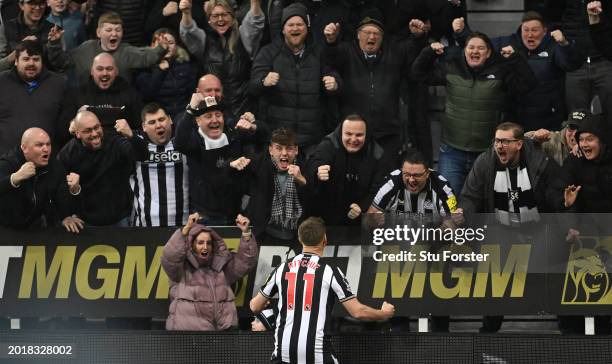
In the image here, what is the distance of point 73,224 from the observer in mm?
14617

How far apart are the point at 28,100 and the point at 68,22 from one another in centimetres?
164

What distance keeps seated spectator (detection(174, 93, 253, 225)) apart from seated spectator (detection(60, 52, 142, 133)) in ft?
4.17

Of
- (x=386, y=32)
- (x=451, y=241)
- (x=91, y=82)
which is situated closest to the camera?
(x=451, y=241)

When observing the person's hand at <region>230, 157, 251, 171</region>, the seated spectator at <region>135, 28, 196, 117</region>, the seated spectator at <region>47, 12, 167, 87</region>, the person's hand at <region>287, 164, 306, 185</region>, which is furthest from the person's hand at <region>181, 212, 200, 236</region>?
the seated spectator at <region>47, 12, 167, 87</region>

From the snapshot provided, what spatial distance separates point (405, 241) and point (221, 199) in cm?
190

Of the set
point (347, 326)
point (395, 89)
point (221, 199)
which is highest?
point (395, 89)

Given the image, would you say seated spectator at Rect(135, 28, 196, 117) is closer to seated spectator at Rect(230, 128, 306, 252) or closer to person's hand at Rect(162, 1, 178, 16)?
person's hand at Rect(162, 1, 178, 16)

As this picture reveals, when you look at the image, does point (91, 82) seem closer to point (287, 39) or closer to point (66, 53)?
point (66, 53)

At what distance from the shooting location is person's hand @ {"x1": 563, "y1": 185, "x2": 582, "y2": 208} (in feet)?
47.5

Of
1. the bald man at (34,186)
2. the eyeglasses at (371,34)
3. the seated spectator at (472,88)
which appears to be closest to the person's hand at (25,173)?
the bald man at (34,186)

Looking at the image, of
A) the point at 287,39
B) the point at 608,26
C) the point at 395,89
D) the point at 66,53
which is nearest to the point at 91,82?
the point at 66,53

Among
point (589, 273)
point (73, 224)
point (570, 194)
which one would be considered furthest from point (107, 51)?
point (589, 273)

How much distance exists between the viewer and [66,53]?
54.8 ft

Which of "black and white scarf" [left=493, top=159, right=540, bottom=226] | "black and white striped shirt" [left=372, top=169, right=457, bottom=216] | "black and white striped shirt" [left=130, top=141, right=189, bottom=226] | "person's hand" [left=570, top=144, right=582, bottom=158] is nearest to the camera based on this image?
"black and white striped shirt" [left=372, top=169, right=457, bottom=216]
